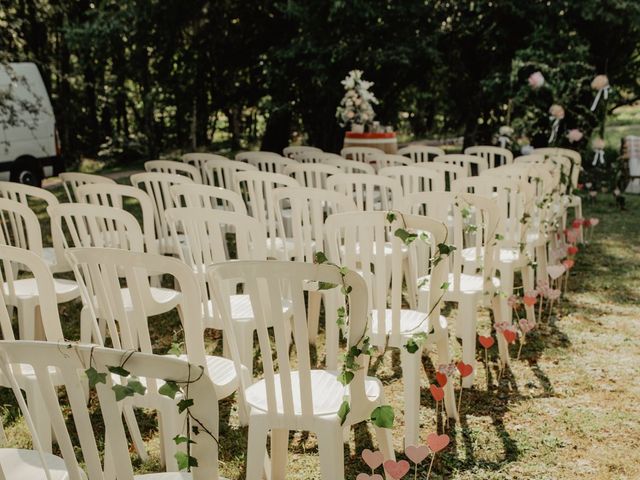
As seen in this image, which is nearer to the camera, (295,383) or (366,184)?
(295,383)

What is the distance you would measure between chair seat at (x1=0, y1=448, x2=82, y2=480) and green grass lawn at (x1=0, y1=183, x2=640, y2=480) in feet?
3.07

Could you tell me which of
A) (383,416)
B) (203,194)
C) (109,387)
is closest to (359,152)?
(203,194)

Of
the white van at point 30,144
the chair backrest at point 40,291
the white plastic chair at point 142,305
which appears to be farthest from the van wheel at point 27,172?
the chair backrest at point 40,291

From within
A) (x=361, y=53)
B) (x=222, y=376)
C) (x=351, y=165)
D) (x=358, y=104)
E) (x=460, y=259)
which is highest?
(x=361, y=53)

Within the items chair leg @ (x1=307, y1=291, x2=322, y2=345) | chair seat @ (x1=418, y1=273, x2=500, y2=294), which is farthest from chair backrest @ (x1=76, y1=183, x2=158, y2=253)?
chair seat @ (x1=418, y1=273, x2=500, y2=294)

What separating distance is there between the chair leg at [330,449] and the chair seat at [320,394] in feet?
0.19

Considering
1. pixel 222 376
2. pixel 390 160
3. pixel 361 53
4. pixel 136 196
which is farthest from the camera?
pixel 361 53

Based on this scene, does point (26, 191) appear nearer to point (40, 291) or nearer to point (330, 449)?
point (40, 291)

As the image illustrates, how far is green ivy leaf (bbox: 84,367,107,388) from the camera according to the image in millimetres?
1364

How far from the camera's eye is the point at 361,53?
9.98 m

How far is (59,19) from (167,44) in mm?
4960

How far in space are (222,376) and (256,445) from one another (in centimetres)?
40

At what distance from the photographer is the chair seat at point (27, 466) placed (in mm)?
1910

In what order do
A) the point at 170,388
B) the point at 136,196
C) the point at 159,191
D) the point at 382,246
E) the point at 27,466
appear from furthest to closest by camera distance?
the point at 159,191
the point at 136,196
the point at 382,246
the point at 27,466
the point at 170,388
